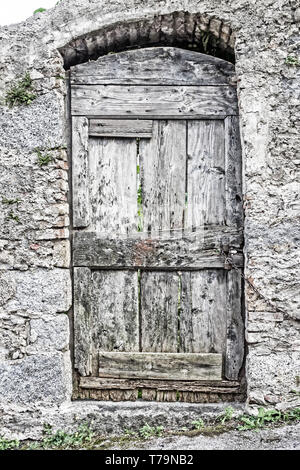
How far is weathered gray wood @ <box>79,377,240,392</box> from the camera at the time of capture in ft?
10.2

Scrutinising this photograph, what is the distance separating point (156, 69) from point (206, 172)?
766 millimetres

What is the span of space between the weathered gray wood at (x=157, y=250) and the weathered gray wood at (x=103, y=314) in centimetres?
9

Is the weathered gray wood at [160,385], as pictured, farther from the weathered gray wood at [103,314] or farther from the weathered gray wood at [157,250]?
the weathered gray wood at [157,250]

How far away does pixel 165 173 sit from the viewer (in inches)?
125

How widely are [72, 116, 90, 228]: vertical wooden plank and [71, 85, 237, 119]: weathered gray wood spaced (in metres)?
0.10

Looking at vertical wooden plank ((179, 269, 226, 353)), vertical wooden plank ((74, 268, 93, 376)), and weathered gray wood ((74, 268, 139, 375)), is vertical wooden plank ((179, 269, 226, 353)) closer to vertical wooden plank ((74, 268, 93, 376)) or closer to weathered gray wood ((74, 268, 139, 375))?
weathered gray wood ((74, 268, 139, 375))

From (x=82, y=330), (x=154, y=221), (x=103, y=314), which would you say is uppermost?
(x=154, y=221)

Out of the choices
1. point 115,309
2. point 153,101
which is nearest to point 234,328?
point 115,309

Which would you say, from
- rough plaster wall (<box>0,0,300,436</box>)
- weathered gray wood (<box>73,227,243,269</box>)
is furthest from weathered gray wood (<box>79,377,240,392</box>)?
weathered gray wood (<box>73,227,243,269</box>)

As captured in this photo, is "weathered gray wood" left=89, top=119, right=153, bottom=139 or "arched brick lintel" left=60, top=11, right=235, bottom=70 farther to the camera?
"weathered gray wood" left=89, top=119, right=153, bottom=139

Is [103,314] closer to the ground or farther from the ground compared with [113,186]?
closer to the ground

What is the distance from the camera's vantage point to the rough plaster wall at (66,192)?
291cm

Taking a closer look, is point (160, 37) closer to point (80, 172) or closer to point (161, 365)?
point (80, 172)
